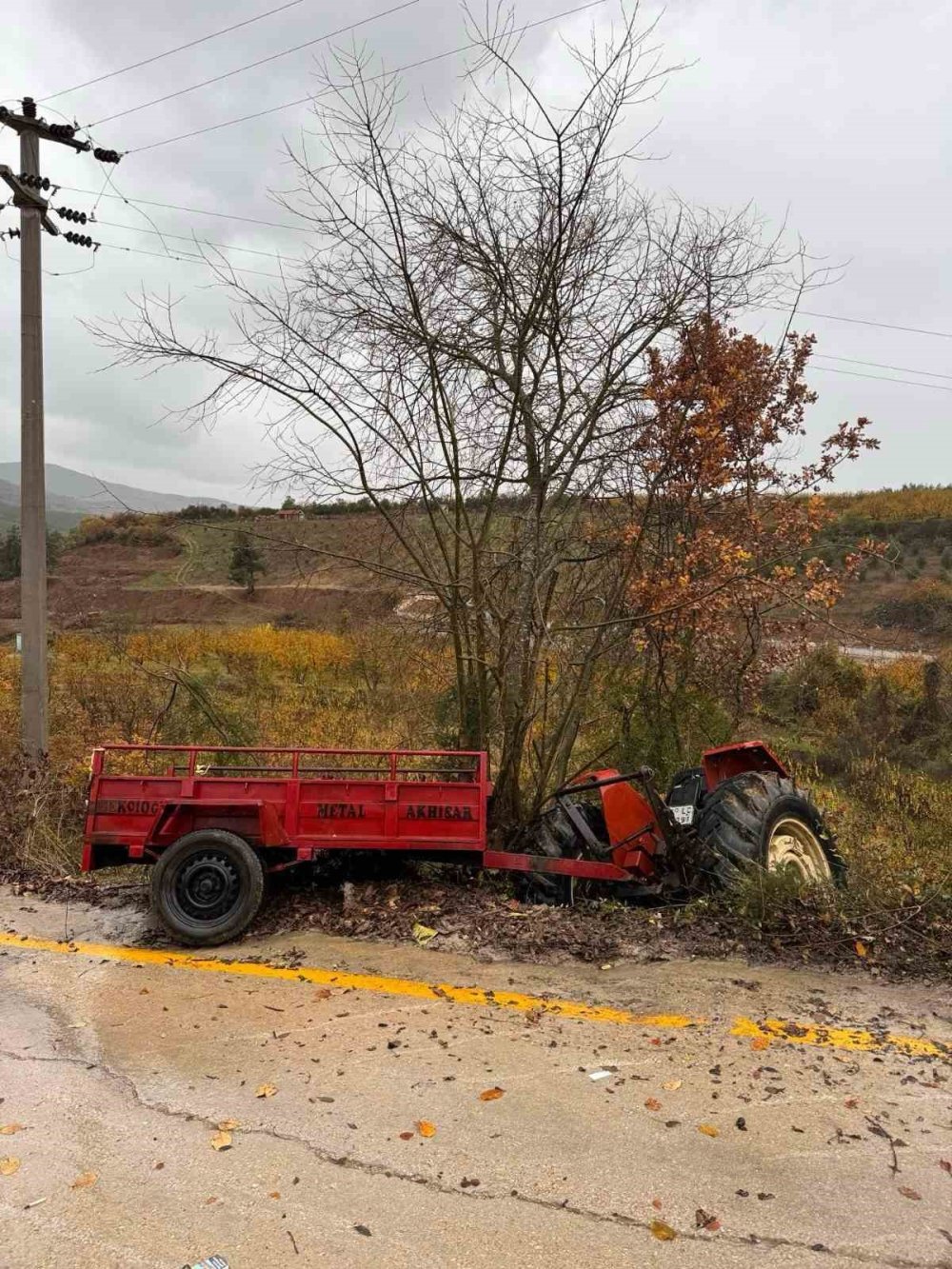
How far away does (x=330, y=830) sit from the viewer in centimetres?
572

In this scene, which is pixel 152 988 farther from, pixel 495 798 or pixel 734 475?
pixel 734 475

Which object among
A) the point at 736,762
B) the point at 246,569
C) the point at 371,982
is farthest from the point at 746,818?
the point at 246,569

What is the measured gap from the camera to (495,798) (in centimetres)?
725

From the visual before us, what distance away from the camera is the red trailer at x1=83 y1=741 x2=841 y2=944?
557 centimetres

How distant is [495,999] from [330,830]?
170 centimetres

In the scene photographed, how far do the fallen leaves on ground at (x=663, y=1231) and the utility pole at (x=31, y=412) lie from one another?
30.1 ft

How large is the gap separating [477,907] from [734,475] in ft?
15.6

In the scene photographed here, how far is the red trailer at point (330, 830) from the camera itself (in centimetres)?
557

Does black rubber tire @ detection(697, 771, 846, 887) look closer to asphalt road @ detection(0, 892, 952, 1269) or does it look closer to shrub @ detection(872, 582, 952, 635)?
asphalt road @ detection(0, 892, 952, 1269)

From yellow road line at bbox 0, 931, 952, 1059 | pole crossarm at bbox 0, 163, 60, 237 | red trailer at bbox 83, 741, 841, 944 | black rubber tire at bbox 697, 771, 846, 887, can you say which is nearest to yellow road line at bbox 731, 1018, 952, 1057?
yellow road line at bbox 0, 931, 952, 1059

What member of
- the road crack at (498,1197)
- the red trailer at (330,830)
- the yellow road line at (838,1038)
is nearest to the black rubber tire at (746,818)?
the red trailer at (330,830)

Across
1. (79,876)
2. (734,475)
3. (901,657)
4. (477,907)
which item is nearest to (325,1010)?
(477,907)

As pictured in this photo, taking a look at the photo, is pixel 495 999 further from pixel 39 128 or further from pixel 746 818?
pixel 39 128

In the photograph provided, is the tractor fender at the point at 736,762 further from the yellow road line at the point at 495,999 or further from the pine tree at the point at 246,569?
the pine tree at the point at 246,569
